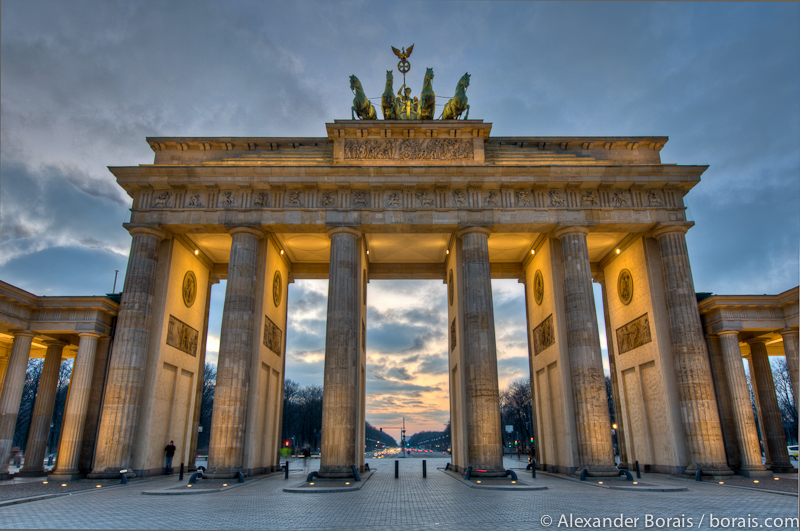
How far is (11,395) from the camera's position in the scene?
22.5m

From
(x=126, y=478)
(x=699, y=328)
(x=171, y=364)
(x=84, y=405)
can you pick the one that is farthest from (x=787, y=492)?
(x=84, y=405)

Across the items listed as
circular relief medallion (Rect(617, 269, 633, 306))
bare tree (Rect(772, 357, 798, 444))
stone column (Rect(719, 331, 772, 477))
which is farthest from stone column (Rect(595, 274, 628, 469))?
bare tree (Rect(772, 357, 798, 444))

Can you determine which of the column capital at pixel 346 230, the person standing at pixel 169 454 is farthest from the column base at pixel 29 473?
the column capital at pixel 346 230

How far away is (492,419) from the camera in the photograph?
2162 centimetres

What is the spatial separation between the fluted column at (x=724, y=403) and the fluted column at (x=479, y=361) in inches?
416

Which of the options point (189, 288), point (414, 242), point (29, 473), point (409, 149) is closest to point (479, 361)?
point (414, 242)

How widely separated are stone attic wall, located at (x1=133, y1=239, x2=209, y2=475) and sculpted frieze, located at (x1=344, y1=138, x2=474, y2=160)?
1048cm

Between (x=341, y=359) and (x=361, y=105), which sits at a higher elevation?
(x=361, y=105)

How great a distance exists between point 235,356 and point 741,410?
22726mm

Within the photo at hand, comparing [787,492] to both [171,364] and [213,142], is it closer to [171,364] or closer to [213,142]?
[171,364]

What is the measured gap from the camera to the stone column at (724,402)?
74.7 ft

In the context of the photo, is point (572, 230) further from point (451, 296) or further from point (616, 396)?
point (616, 396)

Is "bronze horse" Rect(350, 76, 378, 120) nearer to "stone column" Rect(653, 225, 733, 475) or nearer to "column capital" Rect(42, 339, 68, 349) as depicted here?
"stone column" Rect(653, 225, 733, 475)

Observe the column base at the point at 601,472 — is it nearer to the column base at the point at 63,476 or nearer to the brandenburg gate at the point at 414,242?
the brandenburg gate at the point at 414,242
